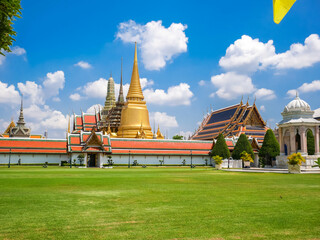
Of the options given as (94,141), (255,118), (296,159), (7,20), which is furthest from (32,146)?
(7,20)

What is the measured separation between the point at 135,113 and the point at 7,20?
2576 inches

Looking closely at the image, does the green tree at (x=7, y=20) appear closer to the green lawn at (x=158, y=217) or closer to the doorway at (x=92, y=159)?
the green lawn at (x=158, y=217)

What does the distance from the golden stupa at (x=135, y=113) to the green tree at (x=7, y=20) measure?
6295cm

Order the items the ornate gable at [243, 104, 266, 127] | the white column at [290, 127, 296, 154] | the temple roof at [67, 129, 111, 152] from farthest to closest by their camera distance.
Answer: the ornate gable at [243, 104, 266, 127] → the temple roof at [67, 129, 111, 152] → the white column at [290, 127, 296, 154]

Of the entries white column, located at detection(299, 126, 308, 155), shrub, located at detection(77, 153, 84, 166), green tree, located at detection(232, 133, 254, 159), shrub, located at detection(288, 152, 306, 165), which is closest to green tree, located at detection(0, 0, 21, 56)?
shrub, located at detection(288, 152, 306, 165)

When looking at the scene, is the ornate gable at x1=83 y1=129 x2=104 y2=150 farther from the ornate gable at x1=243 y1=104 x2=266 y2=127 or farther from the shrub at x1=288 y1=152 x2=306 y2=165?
the ornate gable at x1=243 y1=104 x2=266 y2=127

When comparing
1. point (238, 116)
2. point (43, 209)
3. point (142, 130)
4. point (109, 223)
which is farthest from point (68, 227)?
point (238, 116)

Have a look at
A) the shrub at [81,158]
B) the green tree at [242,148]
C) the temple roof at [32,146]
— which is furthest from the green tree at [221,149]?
the temple roof at [32,146]

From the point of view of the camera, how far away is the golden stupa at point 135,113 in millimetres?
71438

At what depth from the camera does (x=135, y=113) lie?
72375mm

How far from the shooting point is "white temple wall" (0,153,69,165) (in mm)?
48469

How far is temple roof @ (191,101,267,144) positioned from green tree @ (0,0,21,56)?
62.7 metres

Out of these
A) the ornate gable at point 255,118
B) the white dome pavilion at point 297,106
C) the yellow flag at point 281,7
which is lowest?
the yellow flag at point 281,7

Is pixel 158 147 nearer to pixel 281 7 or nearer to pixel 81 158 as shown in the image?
pixel 81 158
